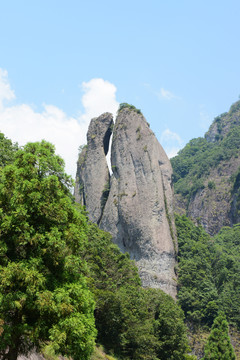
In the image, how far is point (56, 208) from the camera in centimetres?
1479

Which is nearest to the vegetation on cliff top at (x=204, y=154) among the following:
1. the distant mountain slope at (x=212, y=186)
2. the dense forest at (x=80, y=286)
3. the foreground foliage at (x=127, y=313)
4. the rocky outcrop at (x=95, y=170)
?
the distant mountain slope at (x=212, y=186)

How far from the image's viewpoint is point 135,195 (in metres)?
61.2

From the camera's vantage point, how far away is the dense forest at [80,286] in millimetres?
13500

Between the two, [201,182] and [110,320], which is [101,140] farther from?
[201,182]

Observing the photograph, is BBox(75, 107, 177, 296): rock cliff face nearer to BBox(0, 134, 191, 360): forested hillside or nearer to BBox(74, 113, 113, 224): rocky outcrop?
BBox(74, 113, 113, 224): rocky outcrop

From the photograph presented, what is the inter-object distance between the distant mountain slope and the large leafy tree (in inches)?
3405

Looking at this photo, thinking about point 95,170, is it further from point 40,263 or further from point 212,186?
point 40,263

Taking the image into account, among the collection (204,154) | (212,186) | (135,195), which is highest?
(204,154)

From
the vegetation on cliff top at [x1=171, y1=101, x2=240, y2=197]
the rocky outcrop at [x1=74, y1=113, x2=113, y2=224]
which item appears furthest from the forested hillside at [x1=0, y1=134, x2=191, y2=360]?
the vegetation on cliff top at [x1=171, y1=101, x2=240, y2=197]

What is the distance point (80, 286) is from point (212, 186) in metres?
96.9

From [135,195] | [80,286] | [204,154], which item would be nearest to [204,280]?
[135,195]

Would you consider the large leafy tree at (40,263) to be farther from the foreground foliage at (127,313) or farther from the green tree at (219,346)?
the green tree at (219,346)

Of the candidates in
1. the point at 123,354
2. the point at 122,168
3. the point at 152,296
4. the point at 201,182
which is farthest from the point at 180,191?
the point at 123,354

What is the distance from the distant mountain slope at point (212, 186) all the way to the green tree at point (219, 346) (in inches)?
2196
